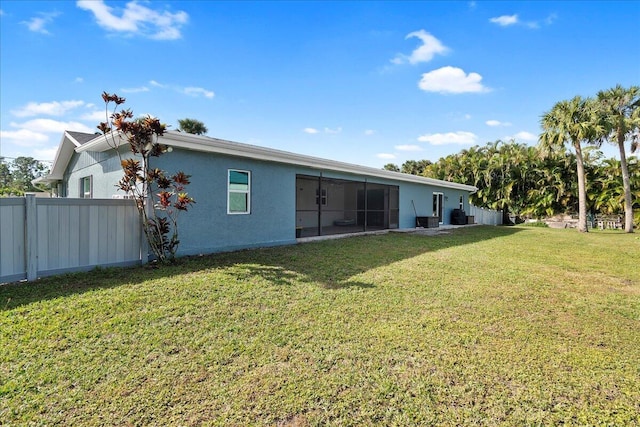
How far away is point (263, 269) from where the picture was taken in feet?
20.5

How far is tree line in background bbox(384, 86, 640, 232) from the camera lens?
16.0 metres

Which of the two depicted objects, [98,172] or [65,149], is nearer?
[98,172]

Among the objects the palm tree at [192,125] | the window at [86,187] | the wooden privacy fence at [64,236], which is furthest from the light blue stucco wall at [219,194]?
the palm tree at [192,125]

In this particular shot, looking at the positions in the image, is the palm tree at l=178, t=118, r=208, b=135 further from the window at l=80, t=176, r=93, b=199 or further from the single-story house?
the window at l=80, t=176, r=93, b=199

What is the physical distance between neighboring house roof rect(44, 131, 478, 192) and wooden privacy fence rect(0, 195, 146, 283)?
5.58 feet

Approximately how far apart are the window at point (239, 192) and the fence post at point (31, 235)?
3717 mm

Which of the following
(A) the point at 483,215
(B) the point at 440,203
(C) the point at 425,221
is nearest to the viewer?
(C) the point at 425,221

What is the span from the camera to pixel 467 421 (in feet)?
7.22

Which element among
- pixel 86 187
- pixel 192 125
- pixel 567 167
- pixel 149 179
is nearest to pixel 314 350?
pixel 149 179

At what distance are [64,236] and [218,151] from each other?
3428 mm

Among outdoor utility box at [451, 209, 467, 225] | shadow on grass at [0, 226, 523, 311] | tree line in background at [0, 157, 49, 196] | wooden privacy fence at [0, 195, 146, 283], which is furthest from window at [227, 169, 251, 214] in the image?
tree line in background at [0, 157, 49, 196]

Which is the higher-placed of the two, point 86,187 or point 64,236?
point 86,187

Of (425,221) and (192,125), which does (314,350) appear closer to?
(425,221)

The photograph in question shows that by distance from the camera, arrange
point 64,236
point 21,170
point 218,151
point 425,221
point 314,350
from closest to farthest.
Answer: point 314,350
point 64,236
point 218,151
point 425,221
point 21,170
